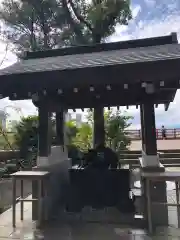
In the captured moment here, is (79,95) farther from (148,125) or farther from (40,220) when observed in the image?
(40,220)

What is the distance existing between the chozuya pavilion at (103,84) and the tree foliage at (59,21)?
16.7 ft

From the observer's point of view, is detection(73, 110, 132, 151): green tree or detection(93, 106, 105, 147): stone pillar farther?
detection(73, 110, 132, 151): green tree

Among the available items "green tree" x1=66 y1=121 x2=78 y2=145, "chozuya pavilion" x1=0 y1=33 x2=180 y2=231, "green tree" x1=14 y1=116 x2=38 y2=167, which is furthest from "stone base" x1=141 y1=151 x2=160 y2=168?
"green tree" x1=14 y1=116 x2=38 y2=167

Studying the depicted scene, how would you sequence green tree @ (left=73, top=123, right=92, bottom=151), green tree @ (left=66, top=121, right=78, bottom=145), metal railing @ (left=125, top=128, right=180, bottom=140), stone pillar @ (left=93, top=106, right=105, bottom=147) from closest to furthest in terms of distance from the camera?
stone pillar @ (left=93, top=106, right=105, bottom=147) → green tree @ (left=73, top=123, right=92, bottom=151) → green tree @ (left=66, top=121, right=78, bottom=145) → metal railing @ (left=125, top=128, right=180, bottom=140)

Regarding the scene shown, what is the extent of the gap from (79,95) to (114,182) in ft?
5.75

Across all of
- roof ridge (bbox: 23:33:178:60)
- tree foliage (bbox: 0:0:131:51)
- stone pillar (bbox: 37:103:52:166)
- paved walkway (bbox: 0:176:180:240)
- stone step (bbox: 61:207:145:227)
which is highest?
tree foliage (bbox: 0:0:131:51)

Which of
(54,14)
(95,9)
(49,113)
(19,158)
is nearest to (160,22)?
(95,9)

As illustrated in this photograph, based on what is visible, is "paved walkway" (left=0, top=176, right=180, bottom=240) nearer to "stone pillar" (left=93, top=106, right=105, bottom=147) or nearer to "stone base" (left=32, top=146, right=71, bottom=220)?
"stone base" (left=32, top=146, right=71, bottom=220)

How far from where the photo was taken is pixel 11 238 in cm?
332

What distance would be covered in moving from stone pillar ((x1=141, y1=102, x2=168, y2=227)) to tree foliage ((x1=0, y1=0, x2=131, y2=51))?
257 inches

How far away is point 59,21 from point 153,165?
28.7ft

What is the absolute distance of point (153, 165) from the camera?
12.4 feet

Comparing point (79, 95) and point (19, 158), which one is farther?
point (19, 158)

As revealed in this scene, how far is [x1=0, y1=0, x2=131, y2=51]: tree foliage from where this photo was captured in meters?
9.53
